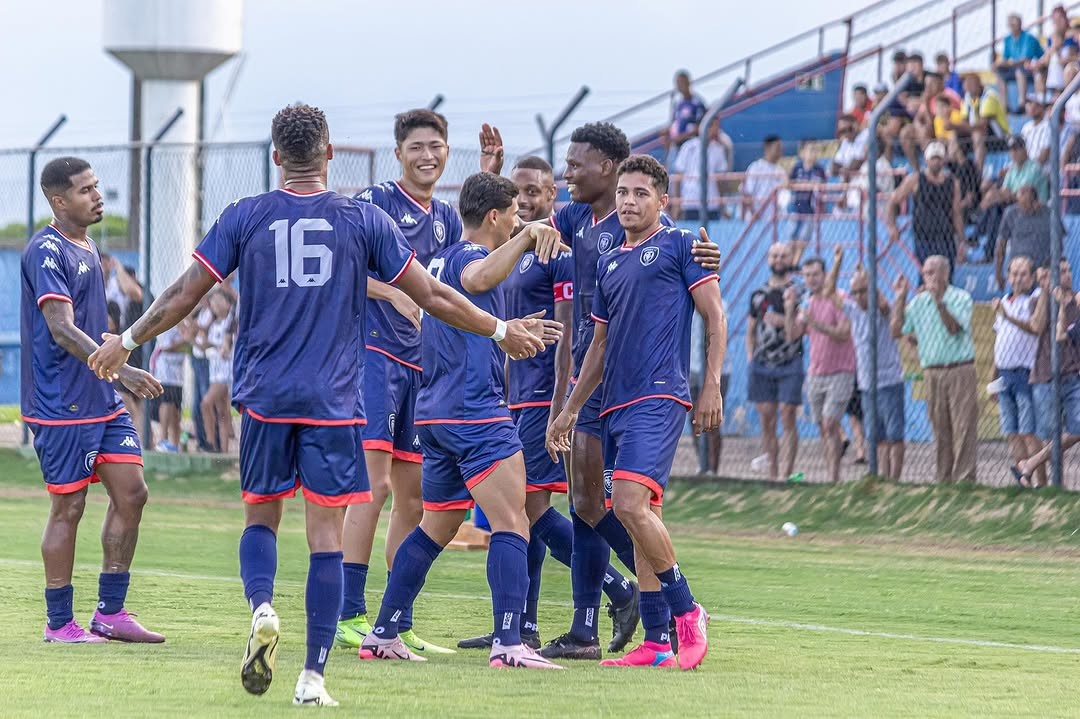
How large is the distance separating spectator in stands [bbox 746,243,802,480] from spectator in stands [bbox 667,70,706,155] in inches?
229

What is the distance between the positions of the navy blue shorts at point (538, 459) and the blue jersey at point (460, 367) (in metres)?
0.86

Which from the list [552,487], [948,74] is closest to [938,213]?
[948,74]

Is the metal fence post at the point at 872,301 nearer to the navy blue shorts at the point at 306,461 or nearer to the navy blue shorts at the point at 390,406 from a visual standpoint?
the navy blue shorts at the point at 390,406

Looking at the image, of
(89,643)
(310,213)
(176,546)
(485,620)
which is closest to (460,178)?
(176,546)

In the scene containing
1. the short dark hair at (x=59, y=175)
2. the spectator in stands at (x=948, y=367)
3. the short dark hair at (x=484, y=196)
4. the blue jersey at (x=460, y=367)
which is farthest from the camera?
the spectator in stands at (x=948, y=367)

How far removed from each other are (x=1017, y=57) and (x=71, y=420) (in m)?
15.6

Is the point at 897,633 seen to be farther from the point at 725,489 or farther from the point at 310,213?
the point at 725,489

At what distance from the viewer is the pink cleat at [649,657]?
7.62 m

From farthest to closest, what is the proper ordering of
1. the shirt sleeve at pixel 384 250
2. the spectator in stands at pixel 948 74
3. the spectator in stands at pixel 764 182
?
the spectator in stands at pixel 948 74
the spectator in stands at pixel 764 182
the shirt sleeve at pixel 384 250

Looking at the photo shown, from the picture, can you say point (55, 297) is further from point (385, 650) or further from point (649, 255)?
point (649, 255)

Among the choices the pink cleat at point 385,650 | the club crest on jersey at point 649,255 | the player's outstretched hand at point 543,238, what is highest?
the player's outstretched hand at point 543,238

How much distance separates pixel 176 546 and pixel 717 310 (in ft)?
22.5

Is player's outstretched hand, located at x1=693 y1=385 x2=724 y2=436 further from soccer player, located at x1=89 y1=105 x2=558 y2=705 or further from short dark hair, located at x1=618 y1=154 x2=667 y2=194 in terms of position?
soccer player, located at x1=89 y1=105 x2=558 y2=705

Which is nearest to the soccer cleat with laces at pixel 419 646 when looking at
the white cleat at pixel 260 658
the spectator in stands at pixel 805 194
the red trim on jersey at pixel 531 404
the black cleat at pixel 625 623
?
the black cleat at pixel 625 623
